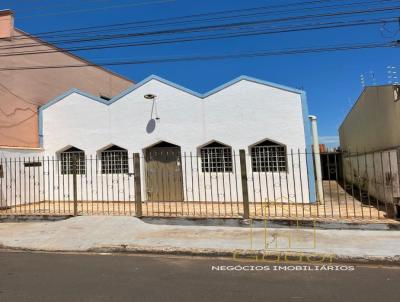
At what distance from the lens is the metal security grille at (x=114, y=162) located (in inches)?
569

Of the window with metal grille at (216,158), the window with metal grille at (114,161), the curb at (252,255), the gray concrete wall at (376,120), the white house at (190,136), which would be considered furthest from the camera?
the window with metal grille at (114,161)

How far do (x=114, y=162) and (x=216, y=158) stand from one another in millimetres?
4019

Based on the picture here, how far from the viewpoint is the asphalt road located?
4.71m

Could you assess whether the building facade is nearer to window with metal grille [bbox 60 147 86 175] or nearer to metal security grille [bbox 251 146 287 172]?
metal security grille [bbox 251 146 287 172]

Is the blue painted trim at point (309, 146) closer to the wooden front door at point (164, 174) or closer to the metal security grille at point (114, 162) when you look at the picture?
the wooden front door at point (164, 174)

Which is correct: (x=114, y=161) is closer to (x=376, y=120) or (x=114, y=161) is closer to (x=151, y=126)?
(x=151, y=126)

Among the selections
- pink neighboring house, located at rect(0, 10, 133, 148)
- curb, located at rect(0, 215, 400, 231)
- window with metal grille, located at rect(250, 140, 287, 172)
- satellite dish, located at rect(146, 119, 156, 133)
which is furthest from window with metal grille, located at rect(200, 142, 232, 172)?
pink neighboring house, located at rect(0, 10, 133, 148)

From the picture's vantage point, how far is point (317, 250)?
690 cm

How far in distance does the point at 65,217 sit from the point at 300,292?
25.0 ft

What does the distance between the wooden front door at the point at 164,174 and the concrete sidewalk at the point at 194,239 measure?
3725 millimetres

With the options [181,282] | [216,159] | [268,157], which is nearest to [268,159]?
[268,157]

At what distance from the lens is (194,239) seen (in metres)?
8.08

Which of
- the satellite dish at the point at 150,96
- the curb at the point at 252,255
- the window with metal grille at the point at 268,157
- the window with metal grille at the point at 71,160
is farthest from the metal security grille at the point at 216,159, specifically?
the curb at the point at 252,255

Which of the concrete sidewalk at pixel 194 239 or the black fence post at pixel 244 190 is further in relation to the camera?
the black fence post at pixel 244 190
